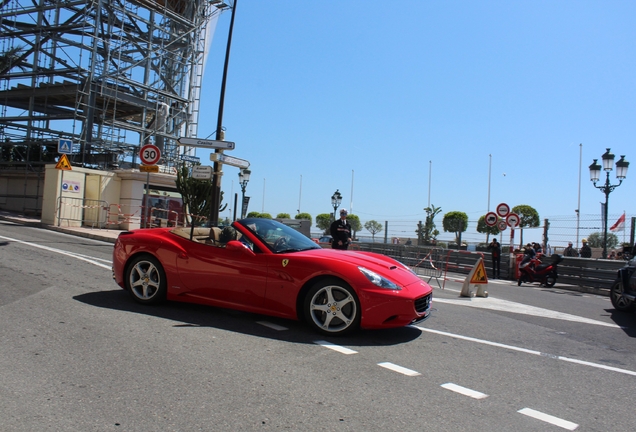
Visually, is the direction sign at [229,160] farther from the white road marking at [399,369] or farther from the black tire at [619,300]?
the white road marking at [399,369]

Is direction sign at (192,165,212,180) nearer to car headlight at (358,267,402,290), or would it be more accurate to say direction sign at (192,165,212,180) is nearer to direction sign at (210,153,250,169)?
direction sign at (210,153,250,169)

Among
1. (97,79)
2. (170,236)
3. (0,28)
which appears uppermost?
(0,28)

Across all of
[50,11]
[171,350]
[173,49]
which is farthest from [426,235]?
[50,11]

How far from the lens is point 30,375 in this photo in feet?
12.4

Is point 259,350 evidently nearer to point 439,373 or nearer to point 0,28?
point 439,373

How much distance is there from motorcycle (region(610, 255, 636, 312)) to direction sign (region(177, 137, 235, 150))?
32.6ft

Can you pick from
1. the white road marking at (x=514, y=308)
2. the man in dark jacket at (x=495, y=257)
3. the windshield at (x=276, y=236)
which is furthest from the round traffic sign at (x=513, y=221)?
the windshield at (x=276, y=236)

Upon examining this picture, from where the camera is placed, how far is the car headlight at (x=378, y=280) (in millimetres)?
5227

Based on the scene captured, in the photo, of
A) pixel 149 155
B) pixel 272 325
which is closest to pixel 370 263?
pixel 272 325

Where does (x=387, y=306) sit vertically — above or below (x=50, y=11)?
below

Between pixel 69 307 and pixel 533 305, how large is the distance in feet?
26.0

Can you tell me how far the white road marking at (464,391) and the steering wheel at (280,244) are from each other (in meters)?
2.59

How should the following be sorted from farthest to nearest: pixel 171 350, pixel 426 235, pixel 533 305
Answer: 1. pixel 426 235
2. pixel 533 305
3. pixel 171 350

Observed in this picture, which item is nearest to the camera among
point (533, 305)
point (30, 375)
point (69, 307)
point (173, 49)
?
point (30, 375)
